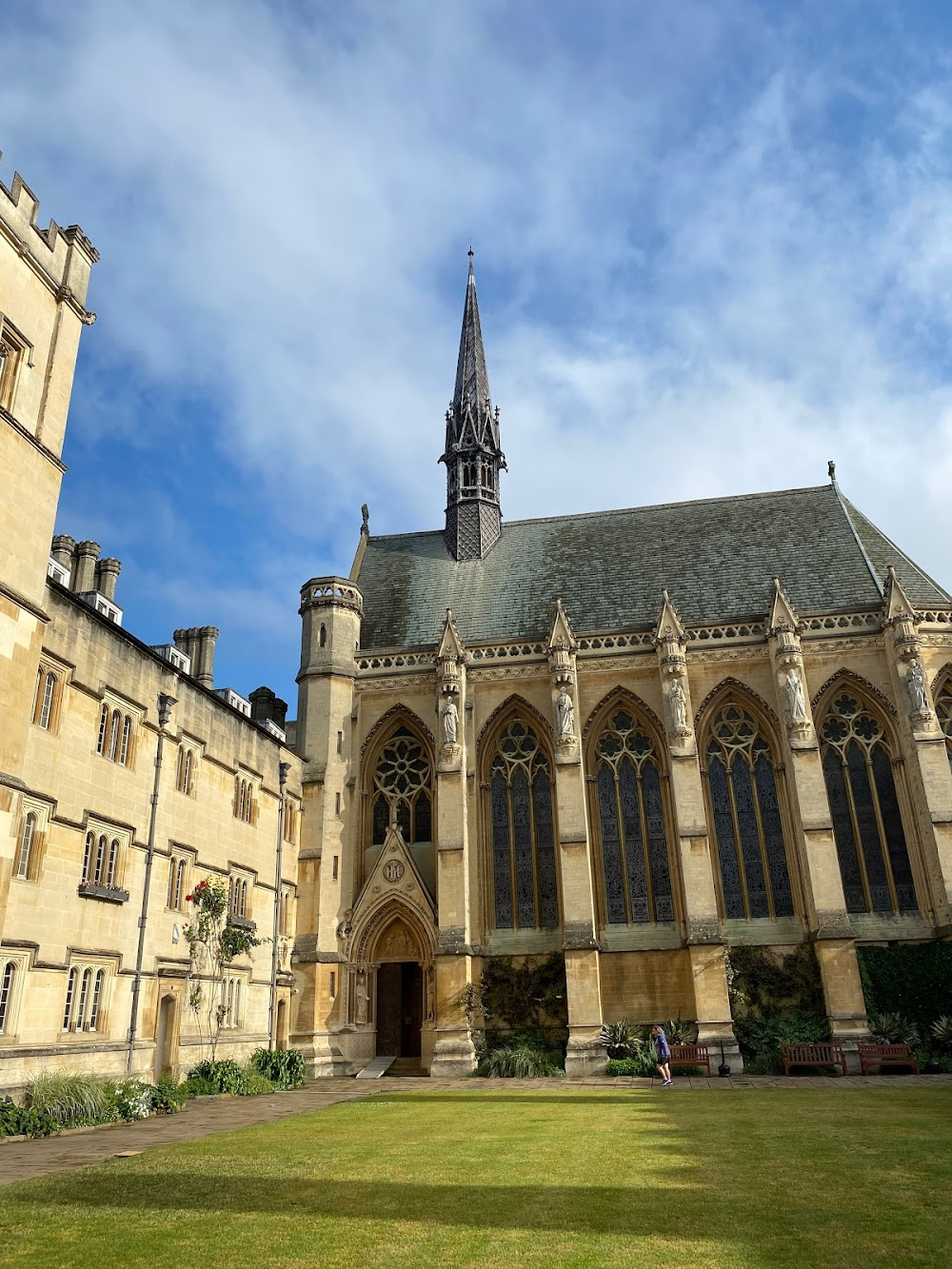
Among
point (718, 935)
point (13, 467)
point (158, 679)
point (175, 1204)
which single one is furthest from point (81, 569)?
point (718, 935)

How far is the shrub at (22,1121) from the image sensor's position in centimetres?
1445

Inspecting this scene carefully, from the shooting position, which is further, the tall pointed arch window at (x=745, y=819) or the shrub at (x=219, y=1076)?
the tall pointed arch window at (x=745, y=819)

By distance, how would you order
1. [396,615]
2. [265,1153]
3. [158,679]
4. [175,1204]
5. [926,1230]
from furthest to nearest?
[396,615]
[158,679]
[265,1153]
[175,1204]
[926,1230]

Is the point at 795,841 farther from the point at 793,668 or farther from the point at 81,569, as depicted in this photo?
the point at 81,569

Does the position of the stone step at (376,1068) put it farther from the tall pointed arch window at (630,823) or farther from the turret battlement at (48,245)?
the turret battlement at (48,245)

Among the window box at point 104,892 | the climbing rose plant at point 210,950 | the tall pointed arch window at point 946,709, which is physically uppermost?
the tall pointed arch window at point 946,709

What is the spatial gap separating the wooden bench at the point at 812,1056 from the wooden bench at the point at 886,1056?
0.50m

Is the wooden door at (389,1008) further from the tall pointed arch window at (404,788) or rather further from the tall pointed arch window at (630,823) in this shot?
the tall pointed arch window at (630,823)

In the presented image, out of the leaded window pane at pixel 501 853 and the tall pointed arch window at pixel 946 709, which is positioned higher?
the tall pointed arch window at pixel 946 709

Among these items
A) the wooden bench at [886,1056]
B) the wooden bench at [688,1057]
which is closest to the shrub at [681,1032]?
the wooden bench at [688,1057]

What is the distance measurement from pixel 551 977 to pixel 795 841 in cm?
855

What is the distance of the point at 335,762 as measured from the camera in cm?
3052

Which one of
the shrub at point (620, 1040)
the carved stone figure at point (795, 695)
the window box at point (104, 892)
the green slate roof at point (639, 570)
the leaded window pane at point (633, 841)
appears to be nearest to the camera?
the window box at point (104, 892)

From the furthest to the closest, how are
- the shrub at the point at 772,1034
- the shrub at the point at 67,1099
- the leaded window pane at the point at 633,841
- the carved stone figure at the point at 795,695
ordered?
the leaded window pane at the point at 633,841 → the carved stone figure at the point at 795,695 → the shrub at the point at 772,1034 → the shrub at the point at 67,1099
